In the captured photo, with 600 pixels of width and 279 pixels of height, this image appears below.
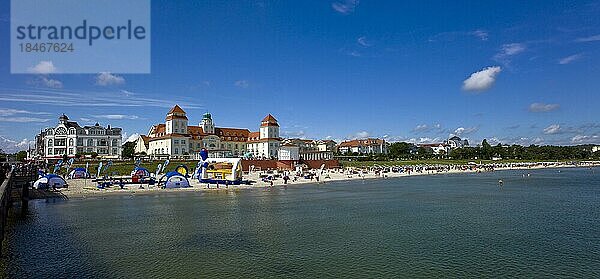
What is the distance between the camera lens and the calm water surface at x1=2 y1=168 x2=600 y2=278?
17.0 m

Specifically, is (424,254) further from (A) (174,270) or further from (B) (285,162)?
(B) (285,162)

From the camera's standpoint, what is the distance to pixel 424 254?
19.3 m

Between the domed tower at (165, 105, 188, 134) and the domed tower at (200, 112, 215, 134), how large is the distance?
9.67 meters

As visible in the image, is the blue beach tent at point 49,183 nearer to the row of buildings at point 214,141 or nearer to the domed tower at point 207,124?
the row of buildings at point 214,141

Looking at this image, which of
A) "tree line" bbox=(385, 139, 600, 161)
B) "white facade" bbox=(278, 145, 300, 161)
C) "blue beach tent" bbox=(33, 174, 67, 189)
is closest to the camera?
"blue beach tent" bbox=(33, 174, 67, 189)

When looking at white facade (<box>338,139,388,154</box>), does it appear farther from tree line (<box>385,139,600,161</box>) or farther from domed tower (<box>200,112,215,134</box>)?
domed tower (<box>200,112,215,134</box>)

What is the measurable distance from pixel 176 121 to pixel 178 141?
440 cm

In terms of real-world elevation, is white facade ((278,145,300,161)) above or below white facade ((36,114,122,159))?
below

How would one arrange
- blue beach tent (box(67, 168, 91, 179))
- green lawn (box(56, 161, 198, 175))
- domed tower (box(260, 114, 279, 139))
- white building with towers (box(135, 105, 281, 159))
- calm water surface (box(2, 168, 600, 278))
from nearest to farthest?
1. calm water surface (box(2, 168, 600, 278))
2. blue beach tent (box(67, 168, 91, 179))
3. green lawn (box(56, 161, 198, 175))
4. white building with towers (box(135, 105, 281, 159))
5. domed tower (box(260, 114, 279, 139))

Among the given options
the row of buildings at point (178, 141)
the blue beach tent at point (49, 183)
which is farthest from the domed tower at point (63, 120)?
the blue beach tent at point (49, 183)

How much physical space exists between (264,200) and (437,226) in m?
17.4

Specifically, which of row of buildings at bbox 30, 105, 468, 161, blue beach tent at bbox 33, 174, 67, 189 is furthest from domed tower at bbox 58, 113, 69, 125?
blue beach tent at bbox 33, 174, 67, 189

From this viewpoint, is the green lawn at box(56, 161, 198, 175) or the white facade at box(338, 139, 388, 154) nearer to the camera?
the green lawn at box(56, 161, 198, 175)

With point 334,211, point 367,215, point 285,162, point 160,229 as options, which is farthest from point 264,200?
point 285,162
